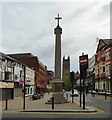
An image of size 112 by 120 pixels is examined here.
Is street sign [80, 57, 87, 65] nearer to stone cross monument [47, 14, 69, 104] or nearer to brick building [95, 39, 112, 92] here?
stone cross monument [47, 14, 69, 104]

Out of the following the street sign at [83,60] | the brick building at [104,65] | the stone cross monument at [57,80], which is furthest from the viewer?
the brick building at [104,65]

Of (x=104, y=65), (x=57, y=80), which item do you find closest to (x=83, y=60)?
(x=57, y=80)

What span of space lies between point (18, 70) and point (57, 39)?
32421 millimetres

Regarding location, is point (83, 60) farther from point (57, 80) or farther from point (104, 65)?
point (104, 65)

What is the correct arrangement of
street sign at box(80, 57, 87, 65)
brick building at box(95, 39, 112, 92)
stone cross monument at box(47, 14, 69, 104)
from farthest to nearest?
1. brick building at box(95, 39, 112, 92)
2. stone cross monument at box(47, 14, 69, 104)
3. street sign at box(80, 57, 87, 65)

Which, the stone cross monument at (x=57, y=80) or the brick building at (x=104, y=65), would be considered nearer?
the stone cross monument at (x=57, y=80)

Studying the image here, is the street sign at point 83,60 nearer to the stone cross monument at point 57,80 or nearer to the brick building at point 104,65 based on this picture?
the stone cross monument at point 57,80

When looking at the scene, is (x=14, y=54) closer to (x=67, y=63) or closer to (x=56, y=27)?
(x=67, y=63)

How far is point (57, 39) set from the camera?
1497 inches

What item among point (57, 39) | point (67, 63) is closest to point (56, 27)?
point (57, 39)

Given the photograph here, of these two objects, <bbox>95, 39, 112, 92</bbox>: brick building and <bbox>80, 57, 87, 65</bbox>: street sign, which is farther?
<bbox>95, 39, 112, 92</bbox>: brick building

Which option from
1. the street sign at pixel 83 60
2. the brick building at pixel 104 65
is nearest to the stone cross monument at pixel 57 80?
the street sign at pixel 83 60

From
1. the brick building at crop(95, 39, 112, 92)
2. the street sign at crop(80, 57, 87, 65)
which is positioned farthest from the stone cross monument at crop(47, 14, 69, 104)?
the brick building at crop(95, 39, 112, 92)

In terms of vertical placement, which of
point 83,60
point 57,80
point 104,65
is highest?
point 104,65
